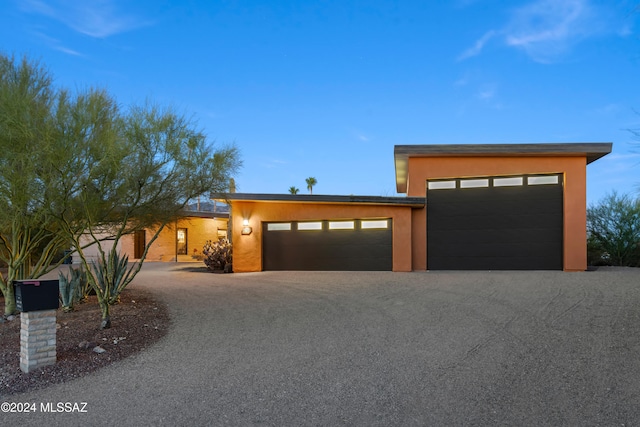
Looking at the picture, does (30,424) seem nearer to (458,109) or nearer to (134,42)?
(134,42)

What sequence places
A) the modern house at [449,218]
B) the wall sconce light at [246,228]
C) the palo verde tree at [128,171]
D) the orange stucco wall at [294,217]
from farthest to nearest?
the wall sconce light at [246,228], the orange stucco wall at [294,217], the modern house at [449,218], the palo verde tree at [128,171]

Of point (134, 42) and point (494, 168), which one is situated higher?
point (134, 42)

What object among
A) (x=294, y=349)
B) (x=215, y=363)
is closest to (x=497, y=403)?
(x=294, y=349)

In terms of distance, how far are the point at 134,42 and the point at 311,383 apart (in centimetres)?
1444

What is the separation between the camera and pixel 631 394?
356 centimetres

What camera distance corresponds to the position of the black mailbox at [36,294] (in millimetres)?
4629

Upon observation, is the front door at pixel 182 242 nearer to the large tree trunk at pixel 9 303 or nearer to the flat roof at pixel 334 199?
the flat roof at pixel 334 199

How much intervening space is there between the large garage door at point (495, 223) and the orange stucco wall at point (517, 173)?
0.87 ft

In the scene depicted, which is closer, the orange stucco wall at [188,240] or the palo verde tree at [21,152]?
the palo verde tree at [21,152]

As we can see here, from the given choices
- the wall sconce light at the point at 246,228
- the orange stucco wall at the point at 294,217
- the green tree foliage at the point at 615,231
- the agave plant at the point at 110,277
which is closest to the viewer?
the agave plant at the point at 110,277

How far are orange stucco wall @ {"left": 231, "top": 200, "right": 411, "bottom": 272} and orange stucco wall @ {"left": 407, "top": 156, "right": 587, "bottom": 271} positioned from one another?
60 cm

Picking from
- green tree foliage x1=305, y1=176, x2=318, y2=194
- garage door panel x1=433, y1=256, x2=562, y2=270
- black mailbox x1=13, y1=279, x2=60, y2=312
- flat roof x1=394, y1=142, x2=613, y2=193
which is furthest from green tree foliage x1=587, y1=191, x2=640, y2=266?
green tree foliage x1=305, y1=176, x2=318, y2=194

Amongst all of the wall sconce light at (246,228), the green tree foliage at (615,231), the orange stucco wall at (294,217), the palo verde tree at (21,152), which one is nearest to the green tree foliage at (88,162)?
the palo verde tree at (21,152)

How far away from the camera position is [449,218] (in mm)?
14680
